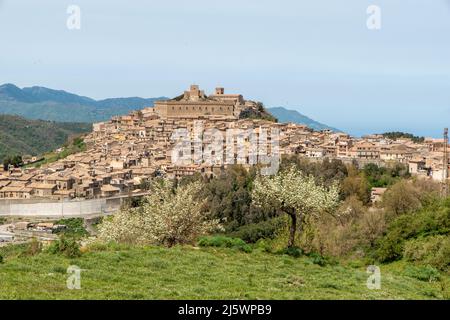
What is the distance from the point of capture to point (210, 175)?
152 ft

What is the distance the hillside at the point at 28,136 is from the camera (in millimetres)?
95750

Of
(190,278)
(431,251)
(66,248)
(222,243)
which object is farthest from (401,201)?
(190,278)

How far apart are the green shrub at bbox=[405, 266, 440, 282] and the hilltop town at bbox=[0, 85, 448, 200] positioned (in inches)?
1057

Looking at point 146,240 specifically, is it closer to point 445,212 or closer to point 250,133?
point 445,212

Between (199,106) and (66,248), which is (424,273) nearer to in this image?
(66,248)

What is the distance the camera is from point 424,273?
1177 centimetres

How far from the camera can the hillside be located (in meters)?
95.8

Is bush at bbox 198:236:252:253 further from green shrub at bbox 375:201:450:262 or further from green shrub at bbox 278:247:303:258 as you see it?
green shrub at bbox 375:201:450:262

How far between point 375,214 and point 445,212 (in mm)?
6011

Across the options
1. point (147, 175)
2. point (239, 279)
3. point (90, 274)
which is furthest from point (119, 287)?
point (147, 175)

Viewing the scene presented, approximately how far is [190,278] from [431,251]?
670cm

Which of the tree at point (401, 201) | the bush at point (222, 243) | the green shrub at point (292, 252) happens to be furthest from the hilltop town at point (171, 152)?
the bush at point (222, 243)

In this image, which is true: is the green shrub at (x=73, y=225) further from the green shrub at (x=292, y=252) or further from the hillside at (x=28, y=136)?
the hillside at (x=28, y=136)
